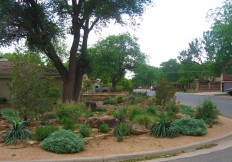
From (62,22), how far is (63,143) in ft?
49.8

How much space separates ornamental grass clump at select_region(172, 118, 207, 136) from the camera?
12.2 meters

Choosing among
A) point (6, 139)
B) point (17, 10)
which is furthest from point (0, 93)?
point (6, 139)

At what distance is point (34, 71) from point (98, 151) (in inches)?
202

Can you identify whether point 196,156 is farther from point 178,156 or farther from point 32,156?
point 32,156

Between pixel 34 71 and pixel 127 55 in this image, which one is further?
pixel 127 55

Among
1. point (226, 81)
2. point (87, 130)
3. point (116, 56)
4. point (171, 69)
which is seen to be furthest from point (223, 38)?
point (171, 69)

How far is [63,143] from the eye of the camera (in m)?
9.45

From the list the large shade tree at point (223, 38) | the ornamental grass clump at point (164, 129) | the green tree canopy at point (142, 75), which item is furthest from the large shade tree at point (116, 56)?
the ornamental grass clump at point (164, 129)

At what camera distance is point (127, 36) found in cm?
5631

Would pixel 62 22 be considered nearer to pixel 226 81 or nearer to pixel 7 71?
pixel 7 71

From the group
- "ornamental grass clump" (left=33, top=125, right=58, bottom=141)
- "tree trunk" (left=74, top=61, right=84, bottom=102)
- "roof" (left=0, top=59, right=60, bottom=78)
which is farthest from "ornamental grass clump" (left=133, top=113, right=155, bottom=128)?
"roof" (left=0, top=59, right=60, bottom=78)

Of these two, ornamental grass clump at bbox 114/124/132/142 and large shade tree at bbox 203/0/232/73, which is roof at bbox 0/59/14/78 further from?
large shade tree at bbox 203/0/232/73

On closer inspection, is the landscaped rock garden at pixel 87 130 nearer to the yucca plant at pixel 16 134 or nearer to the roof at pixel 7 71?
the yucca plant at pixel 16 134

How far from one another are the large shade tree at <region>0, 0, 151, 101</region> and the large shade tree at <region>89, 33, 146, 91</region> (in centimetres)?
2880
